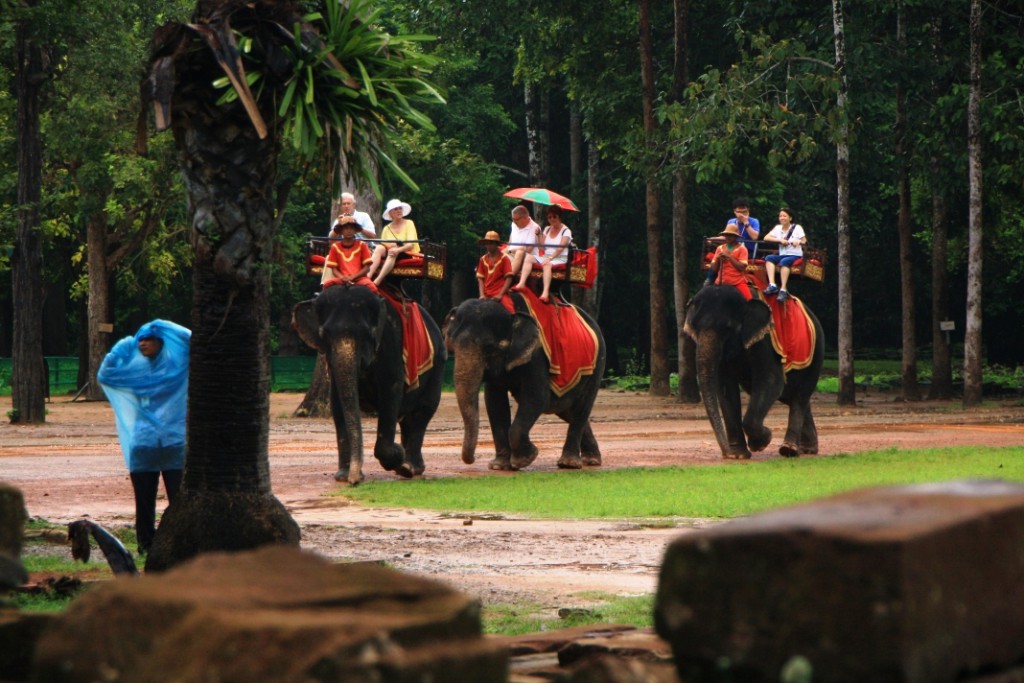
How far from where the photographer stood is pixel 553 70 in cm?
3844

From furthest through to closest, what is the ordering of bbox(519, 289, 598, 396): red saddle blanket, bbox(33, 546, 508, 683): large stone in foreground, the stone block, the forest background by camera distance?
1. the forest background
2. bbox(519, 289, 598, 396): red saddle blanket
3. the stone block
4. bbox(33, 546, 508, 683): large stone in foreground

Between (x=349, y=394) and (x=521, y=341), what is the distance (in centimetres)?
244

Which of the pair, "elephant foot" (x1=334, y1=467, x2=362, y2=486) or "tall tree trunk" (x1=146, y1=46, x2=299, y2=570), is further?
"elephant foot" (x1=334, y1=467, x2=362, y2=486)

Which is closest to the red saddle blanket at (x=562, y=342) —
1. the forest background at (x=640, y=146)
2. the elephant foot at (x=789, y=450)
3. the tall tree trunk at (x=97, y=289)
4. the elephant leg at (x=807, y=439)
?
the elephant foot at (x=789, y=450)

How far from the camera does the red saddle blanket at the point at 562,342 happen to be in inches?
751

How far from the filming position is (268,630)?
3211 millimetres

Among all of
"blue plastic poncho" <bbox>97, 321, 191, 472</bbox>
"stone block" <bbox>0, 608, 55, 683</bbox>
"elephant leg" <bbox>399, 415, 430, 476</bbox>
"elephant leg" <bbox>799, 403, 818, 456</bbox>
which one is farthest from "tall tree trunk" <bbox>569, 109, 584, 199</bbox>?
"stone block" <bbox>0, 608, 55, 683</bbox>

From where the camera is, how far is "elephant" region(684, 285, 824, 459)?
2028 centimetres

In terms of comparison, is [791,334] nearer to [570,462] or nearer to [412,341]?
[570,462]

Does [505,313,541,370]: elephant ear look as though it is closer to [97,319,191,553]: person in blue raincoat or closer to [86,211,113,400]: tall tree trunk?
[97,319,191,553]: person in blue raincoat

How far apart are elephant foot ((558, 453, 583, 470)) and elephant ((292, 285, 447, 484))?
5.30ft

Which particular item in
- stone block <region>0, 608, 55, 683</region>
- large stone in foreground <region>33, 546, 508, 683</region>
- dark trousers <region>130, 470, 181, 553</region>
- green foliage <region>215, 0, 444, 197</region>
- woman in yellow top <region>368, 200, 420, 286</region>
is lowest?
dark trousers <region>130, 470, 181, 553</region>

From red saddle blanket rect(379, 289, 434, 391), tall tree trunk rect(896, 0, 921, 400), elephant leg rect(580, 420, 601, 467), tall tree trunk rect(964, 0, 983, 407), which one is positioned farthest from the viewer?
tall tree trunk rect(896, 0, 921, 400)

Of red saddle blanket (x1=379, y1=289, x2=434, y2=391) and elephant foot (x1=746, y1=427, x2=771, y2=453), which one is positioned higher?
red saddle blanket (x1=379, y1=289, x2=434, y2=391)
